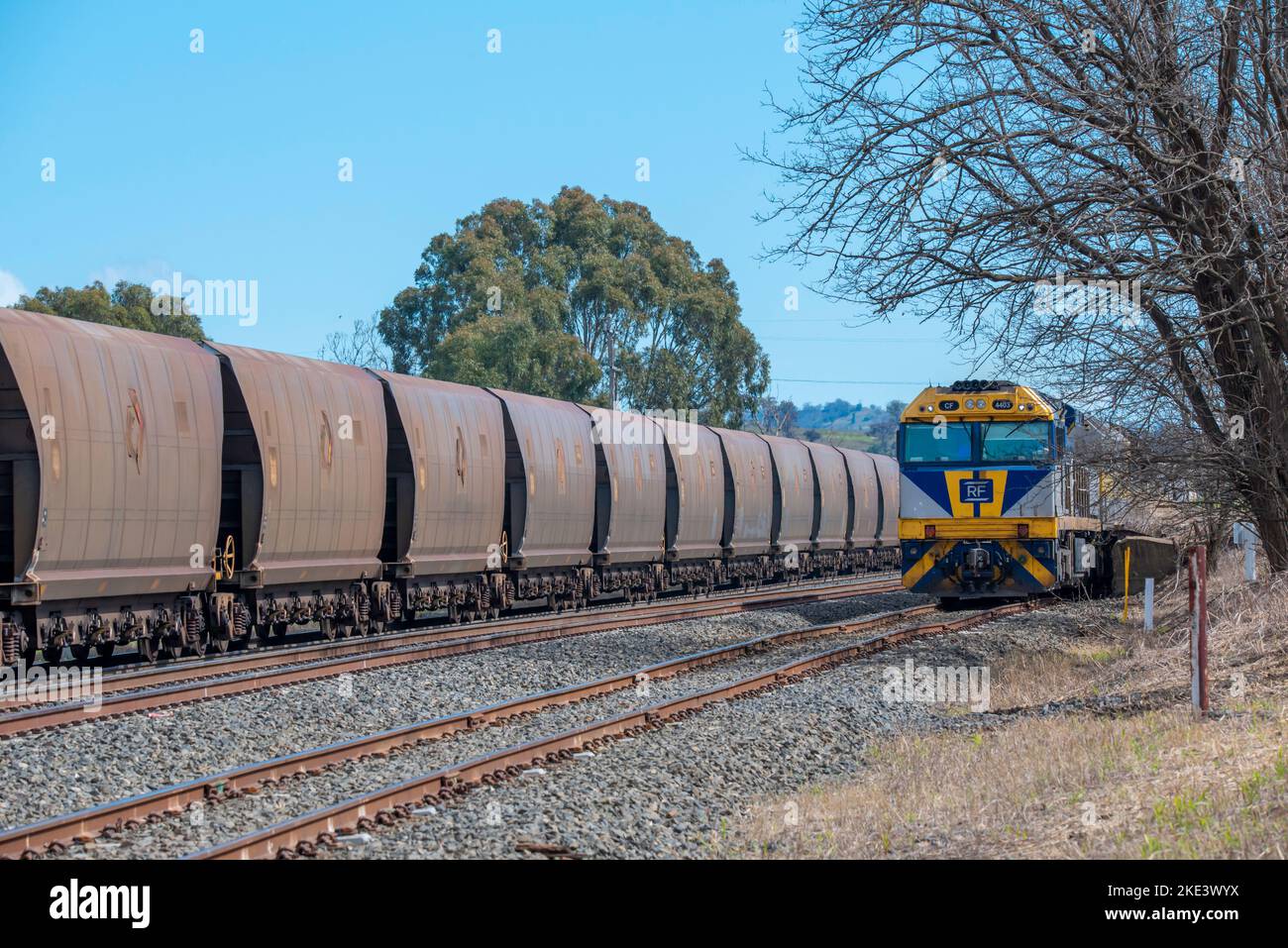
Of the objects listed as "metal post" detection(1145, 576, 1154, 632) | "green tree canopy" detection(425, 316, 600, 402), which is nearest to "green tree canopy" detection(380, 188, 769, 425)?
"green tree canopy" detection(425, 316, 600, 402)

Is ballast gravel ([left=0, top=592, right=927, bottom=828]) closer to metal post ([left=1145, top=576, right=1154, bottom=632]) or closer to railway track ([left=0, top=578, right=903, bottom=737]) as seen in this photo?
railway track ([left=0, top=578, right=903, bottom=737])

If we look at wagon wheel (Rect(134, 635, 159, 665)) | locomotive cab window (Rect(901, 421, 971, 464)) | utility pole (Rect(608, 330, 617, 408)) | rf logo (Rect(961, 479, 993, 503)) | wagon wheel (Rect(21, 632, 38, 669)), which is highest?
utility pole (Rect(608, 330, 617, 408))

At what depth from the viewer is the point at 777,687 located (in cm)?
1401

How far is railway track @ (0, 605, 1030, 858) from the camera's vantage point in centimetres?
722

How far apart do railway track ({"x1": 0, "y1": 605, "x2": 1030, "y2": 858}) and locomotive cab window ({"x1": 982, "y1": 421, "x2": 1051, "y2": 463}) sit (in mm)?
6975

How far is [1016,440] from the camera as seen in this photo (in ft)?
69.0

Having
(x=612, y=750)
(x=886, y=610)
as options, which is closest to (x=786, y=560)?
(x=886, y=610)

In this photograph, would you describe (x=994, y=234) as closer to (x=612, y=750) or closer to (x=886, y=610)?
(x=612, y=750)

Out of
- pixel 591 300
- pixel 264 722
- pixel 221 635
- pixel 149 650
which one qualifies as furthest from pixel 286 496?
pixel 591 300

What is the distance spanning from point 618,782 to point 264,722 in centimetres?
358

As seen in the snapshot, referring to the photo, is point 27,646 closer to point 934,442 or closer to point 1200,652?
point 1200,652

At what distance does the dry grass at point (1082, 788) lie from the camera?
269 inches

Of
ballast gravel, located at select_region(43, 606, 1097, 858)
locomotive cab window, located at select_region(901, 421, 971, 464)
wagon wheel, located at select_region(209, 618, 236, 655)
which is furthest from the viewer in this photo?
locomotive cab window, located at select_region(901, 421, 971, 464)

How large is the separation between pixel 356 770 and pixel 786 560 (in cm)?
2770
